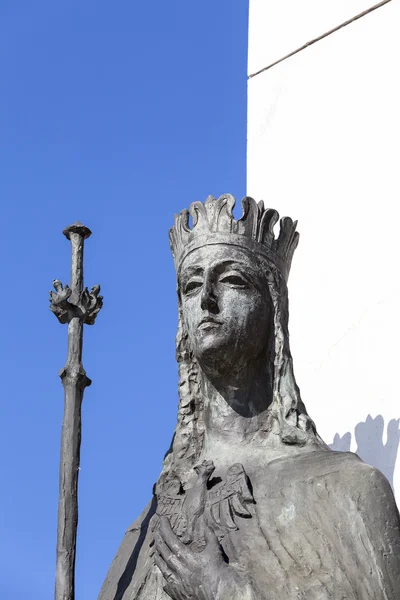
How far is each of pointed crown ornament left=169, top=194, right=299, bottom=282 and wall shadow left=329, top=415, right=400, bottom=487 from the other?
6.70ft

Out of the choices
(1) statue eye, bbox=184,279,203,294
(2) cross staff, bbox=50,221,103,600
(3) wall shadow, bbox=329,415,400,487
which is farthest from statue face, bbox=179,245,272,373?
(3) wall shadow, bbox=329,415,400,487

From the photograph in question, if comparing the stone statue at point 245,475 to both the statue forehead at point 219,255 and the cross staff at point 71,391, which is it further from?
the cross staff at point 71,391

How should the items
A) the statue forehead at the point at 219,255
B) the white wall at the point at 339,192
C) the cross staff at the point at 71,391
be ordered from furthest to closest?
the white wall at the point at 339,192 → the statue forehead at the point at 219,255 → the cross staff at the point at 71,391

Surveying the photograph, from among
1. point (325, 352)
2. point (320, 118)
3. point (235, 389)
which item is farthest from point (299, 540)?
point (320, 118)

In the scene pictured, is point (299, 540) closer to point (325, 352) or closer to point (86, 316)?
point (86, 316)

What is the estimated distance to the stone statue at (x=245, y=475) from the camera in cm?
859

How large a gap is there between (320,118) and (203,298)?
367 centimetres

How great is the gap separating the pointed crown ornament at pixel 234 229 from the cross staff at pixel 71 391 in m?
0.47

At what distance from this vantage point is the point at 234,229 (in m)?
9.30

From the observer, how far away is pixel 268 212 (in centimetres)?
935

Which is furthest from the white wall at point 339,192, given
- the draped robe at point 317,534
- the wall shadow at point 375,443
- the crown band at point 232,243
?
the draped robe at point 317,534

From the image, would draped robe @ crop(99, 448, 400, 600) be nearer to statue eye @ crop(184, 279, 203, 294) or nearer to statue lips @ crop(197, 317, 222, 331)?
statue lips @ crop(197, 317, 222, 331)

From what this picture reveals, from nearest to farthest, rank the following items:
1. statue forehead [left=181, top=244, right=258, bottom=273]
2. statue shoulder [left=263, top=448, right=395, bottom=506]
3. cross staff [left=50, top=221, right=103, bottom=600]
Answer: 1. statue shoulder [left=263, top=448, right=395, bottom=506]
2. cross staff [left=50, top=221, right=103, bottom=600]
3. statue forehead [left=181, top=244, right=258, bottom=273]

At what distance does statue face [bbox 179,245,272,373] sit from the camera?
29.9 ft
